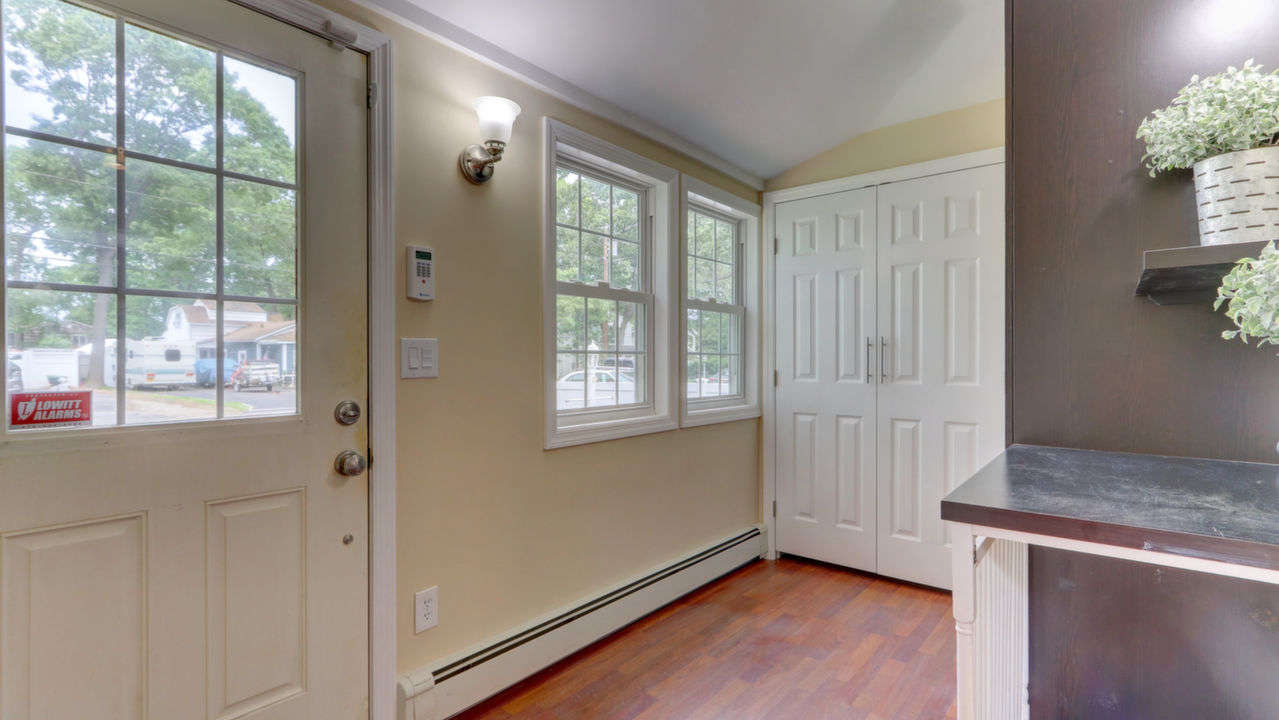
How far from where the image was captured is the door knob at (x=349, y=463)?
4.97ft

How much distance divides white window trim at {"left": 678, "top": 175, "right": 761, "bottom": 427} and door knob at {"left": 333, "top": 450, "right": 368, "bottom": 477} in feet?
4.88

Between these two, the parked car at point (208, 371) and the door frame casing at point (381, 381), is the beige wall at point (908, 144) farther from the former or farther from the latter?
the parked car at point (208, 371)

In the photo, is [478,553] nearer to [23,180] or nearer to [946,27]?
[23,180]

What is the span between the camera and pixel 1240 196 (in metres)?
0.91

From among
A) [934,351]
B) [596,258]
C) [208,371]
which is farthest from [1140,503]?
[934,351]

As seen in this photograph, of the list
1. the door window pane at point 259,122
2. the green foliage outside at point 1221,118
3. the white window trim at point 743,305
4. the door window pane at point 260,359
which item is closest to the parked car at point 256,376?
the door window pane at point 260,359

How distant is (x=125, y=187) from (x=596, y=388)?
1.58 m

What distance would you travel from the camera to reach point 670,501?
104 inches

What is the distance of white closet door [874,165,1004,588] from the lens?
255cm

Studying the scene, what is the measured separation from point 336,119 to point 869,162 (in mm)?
2471

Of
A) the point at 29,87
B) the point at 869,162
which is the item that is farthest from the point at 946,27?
the point at 29,87

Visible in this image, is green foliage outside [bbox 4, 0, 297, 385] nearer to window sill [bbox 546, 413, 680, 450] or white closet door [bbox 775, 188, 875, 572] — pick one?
window sill [bbox 546, 413, 680, 450]

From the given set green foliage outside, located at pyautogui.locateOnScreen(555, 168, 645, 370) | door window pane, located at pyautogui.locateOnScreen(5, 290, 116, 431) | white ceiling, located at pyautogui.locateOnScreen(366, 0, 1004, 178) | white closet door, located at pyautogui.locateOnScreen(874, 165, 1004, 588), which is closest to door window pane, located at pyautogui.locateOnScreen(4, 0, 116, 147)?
door window pane, located at pyautogui.locateOnScreen(5, 290, 116, 431)

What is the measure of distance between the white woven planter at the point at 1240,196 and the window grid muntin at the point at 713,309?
1.91 meters
